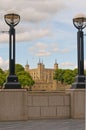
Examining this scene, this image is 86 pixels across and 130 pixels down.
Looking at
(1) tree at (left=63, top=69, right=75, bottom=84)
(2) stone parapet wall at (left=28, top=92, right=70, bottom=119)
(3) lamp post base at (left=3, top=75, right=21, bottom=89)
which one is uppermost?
(3) lamp post base at (left=3, top=75, right=21, bottom=89)

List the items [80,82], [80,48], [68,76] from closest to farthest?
[80,82], [80,48], [68,76]

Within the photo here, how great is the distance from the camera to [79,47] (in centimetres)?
1878

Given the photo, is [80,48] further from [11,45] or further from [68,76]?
[68,76]

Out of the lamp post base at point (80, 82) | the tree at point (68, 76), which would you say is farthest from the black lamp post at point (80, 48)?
the tree at point (68, 76)

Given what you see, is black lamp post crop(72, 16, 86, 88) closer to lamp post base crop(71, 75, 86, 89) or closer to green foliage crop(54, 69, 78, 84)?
lamp post base crop(71, 75, 86, 89)

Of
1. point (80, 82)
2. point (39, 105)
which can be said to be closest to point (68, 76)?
point (80, 82)

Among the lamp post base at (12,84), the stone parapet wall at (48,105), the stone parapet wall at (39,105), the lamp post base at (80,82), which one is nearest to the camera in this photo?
the stone parapet wall at (39,105)

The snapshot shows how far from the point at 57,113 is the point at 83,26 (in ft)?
14.3

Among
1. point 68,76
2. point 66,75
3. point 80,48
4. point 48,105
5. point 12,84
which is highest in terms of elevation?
point 80,48

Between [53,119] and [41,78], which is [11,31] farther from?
[41,78]

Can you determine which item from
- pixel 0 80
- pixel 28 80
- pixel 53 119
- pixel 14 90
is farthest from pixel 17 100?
pixel 28 80

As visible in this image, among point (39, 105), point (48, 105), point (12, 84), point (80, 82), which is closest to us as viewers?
point (12, 84)

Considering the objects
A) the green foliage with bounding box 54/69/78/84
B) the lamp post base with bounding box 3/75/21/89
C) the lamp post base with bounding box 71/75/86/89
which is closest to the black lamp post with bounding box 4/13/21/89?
the lamp post base with bounding box 3/75/21/89

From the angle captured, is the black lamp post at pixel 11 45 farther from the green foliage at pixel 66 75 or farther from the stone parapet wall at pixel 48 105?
the green foliage at pixel 66 75
